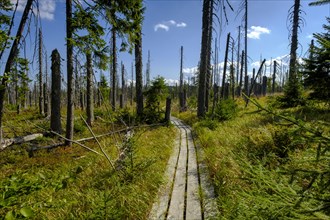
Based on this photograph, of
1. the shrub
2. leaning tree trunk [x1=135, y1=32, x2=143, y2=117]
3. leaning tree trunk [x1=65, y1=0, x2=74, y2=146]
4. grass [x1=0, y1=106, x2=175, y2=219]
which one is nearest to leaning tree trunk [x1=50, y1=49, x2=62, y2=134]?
leaning tree trunk [x1=65, y1=0, x2=74, y2=146]

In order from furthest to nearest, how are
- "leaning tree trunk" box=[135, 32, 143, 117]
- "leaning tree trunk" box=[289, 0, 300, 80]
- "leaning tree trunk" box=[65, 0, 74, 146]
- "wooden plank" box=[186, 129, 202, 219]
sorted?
"leaning tree trunk" box=[289, 0, 300, 80]
"leaning tree trunk" box=[135, 32, 143, 117]
"leaning tree trunk" box=[65, 0, 74, 146]
"wooden plank" box=[186, 129, 202, 219]

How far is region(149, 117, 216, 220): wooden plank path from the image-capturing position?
12.5ft

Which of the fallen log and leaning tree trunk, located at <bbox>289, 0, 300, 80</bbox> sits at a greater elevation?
leaning tree trunk, located at <bbox>289, 0, 300, 80</bbox>

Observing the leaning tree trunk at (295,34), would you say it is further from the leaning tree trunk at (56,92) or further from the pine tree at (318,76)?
the leaning tree trunk at (56,92)

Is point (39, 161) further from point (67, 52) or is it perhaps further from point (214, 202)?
point (214, 202)

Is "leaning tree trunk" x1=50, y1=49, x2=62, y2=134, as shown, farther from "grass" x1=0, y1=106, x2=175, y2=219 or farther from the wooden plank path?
the wooden plank path

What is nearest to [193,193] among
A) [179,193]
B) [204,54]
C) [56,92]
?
[179,193]

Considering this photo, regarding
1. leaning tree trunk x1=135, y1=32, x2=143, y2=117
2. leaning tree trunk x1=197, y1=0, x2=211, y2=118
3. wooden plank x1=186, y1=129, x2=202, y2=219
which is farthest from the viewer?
leaning tree trunk x1=135, y1=32, x2=143, y2=117

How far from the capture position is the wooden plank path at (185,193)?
380 centimetres

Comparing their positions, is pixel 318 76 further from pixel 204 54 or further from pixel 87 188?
pixel 87 188

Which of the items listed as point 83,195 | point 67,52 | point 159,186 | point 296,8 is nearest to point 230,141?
point 159,186

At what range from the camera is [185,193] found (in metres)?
4.55

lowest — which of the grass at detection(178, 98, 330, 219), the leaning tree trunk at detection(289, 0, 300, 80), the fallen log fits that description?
the fallen log

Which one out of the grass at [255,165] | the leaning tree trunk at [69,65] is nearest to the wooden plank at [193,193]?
the grass at [255,165]
